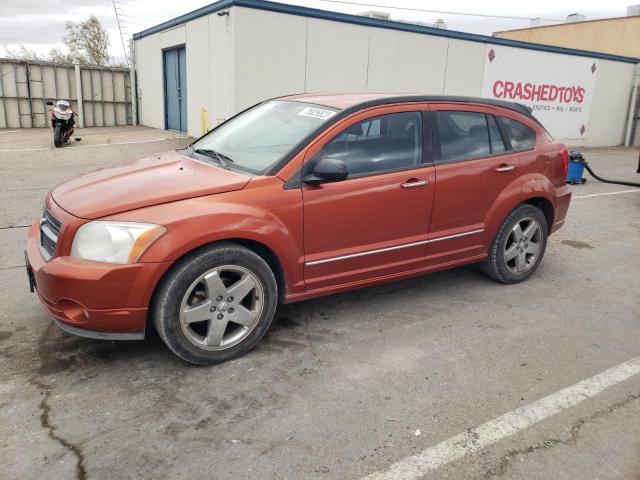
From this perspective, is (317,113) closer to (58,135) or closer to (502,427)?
(502,427)

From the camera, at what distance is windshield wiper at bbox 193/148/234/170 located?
382 cm

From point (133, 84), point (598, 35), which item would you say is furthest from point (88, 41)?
point (598, 35)

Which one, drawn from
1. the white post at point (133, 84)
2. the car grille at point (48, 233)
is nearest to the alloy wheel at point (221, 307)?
the car grille at point (48, 233)

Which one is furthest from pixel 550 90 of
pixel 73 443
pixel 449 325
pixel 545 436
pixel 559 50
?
pixel 73 443

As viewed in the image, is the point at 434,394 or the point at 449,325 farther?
the point at 449,325

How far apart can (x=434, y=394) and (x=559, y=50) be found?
1808cm

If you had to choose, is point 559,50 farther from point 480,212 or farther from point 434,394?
point 434,394

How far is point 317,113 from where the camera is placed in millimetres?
3941

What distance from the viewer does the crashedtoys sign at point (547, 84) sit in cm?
1669

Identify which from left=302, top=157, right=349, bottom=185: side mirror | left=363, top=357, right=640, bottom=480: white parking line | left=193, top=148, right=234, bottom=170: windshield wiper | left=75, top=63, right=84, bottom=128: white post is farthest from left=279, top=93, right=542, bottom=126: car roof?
left=75, top=63, right=84, bottom=128: white post

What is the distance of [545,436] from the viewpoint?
9.05ft

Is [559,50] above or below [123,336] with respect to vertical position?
above

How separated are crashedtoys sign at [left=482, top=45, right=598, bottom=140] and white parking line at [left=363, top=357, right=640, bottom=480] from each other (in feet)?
48.1

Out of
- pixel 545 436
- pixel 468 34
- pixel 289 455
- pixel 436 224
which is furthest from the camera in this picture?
pixel 468 34
